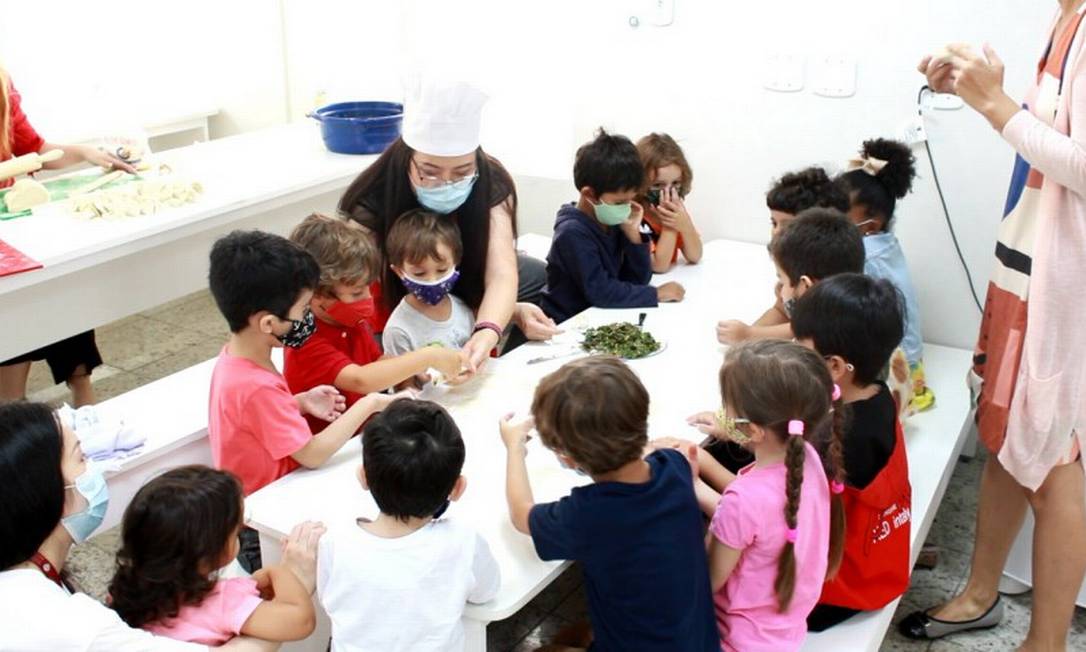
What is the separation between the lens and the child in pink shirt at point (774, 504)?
1.67 meters

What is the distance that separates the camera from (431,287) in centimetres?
234

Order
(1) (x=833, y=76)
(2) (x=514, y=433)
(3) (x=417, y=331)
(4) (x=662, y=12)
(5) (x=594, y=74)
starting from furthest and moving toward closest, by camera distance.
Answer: (5) (x=594, y=74) → (4) (x=662, y=12) → (1) (x=833, y=76) → (3) (x=417, y=331) → (2) (x=514, y=433)

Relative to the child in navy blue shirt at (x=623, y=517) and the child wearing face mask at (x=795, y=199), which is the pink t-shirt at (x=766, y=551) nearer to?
the child in navy blue shirt at (x=623, y=517)

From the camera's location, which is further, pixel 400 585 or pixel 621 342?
pixel 621 342

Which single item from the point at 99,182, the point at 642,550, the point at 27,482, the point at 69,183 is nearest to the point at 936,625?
the point at 642,550

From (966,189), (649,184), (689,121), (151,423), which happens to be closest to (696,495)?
Answer: (151,423)

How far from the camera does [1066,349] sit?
2.11 metres

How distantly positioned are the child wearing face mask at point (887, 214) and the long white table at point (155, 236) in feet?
5.89

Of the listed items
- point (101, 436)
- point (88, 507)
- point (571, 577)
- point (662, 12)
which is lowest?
point (571, 577)

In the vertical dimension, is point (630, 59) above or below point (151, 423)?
above

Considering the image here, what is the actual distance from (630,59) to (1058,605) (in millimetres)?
2132

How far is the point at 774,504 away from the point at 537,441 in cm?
58

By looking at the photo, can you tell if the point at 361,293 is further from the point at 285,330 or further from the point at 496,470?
the point at 496,470

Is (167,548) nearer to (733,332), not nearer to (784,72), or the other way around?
(733,332)
